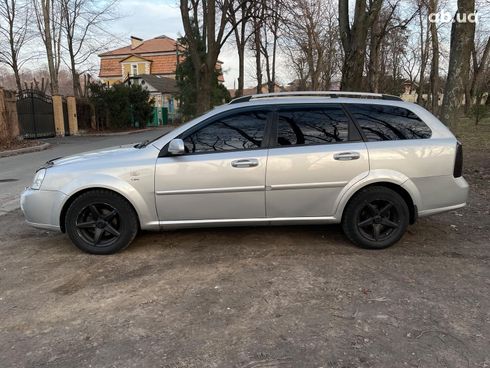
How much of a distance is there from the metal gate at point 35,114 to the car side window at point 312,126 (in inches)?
793

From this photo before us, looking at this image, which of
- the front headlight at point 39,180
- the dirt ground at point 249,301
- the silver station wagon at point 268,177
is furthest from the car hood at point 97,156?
the dirt ground at point 249,301

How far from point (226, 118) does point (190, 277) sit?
1.77 metres

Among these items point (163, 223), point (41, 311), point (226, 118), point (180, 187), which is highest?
point (226, 118)

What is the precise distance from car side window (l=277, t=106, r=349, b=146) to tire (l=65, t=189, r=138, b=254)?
1839 millimetres

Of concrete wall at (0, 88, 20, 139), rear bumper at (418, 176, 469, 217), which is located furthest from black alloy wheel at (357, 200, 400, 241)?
concrete wall at (0, 88, 20, 139)

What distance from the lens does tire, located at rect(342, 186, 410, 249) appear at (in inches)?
189

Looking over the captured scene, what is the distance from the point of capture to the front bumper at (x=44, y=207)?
4.73 metres

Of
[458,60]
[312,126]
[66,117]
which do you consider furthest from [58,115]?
[312,126]

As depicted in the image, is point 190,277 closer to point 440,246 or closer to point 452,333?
point 452,333

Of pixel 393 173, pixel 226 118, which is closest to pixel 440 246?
pixel 393 173

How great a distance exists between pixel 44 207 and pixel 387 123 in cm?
387

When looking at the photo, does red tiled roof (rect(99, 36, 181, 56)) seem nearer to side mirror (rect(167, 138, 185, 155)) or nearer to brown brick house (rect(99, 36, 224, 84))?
brown brick house (rect(99, 36, 224, 84))

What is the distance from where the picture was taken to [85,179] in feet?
15.4

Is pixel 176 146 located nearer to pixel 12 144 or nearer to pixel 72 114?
pixel 12 144
